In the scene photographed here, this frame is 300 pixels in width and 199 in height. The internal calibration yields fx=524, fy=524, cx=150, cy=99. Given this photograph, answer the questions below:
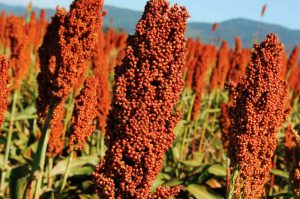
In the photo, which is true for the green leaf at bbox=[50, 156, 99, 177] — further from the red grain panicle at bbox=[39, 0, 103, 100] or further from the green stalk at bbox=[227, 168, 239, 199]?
the green stalk at bbox=[227, 168, 239, 199]

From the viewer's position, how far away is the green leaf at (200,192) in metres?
4.98

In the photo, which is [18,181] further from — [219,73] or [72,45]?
[219,73]

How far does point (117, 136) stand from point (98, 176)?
20cm

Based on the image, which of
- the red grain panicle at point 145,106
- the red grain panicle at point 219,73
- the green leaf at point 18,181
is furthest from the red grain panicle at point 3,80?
the red grain panicle at point 219,73

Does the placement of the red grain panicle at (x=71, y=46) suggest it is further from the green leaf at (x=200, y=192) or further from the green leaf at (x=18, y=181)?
the green leaf at (x=200, y=192)

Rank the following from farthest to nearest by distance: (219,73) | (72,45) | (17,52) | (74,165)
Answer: (219,73) < (17,52) < (74,165) < (72,45)

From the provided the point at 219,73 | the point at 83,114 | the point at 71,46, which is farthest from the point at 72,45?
the point at 219,73

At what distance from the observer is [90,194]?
18.1ft

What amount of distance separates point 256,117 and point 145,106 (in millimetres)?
1151

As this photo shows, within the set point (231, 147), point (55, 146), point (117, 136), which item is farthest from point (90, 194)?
point (117, 136)

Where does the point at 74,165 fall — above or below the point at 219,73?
below

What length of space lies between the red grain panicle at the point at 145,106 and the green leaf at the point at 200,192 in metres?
2.68

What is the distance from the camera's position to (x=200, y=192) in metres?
5.03

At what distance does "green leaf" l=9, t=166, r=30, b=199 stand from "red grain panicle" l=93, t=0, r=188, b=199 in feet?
5.81
